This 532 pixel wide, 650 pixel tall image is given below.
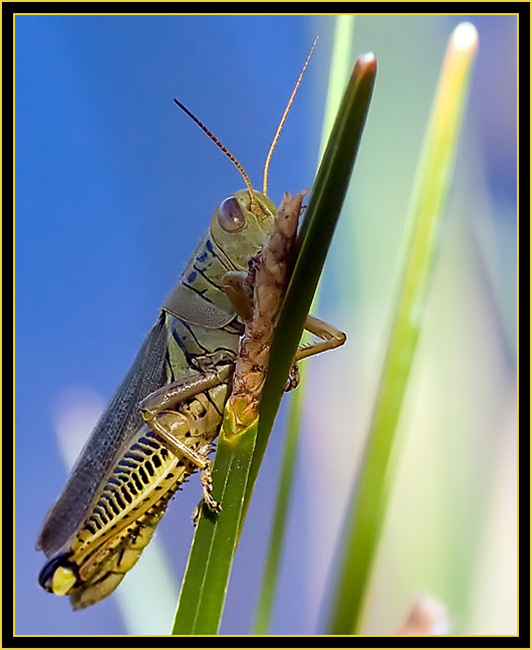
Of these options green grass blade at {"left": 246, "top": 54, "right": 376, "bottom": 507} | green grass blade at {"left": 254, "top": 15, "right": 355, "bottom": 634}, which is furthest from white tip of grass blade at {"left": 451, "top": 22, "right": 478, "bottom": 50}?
green grass blade at {"left": 246, "top": 54, "right": 376, "bottom": 507}

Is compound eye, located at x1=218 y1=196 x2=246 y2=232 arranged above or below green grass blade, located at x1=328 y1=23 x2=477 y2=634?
above

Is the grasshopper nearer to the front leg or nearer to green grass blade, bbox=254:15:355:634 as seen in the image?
the front leg

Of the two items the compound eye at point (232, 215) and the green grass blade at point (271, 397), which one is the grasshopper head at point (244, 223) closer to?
the compound eye at point (232, 215)

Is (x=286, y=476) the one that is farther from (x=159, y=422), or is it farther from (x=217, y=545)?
(x=159, y=422)

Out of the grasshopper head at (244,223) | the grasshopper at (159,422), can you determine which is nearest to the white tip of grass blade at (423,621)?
the grasshopper at (159,422)

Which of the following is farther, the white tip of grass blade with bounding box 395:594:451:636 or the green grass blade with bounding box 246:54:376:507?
the white tip of grass blade with bounding box 395:594:451:636

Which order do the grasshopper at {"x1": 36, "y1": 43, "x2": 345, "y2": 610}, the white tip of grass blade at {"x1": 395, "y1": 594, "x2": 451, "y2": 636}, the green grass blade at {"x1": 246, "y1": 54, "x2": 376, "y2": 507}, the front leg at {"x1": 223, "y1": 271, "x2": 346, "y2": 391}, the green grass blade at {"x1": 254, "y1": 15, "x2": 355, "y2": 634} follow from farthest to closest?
the grasshopper at {"x1": 36, "y1": 43, "x2": 345, "y2": 610} < the front leg at {"x1": 223, "y1": 271, "x2": 346, "y2": 391} < the green grass blade at {"x1": 254, "y1": 15, "x2": 355, "y2": 634} < the white tip of grass blade at {"x1": 395, "y1": 594, "x2": 451, "y2": 636} < the green grass blade at {"x1": 246, "y1": 54, "x2": 376, "y2": 507}
